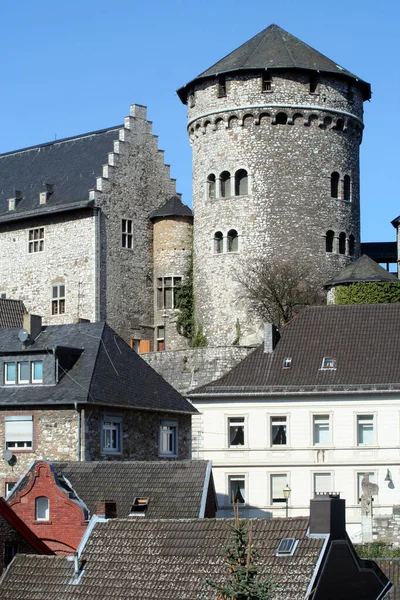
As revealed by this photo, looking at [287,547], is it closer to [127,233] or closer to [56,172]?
[127,233]

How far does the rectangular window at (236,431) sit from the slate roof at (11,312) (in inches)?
635

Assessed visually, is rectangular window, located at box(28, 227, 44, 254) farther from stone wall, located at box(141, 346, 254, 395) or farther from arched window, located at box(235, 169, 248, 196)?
stone wall, located at box(141, 346, 254, 395)

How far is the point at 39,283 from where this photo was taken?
64.1m

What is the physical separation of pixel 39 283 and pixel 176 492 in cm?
3079

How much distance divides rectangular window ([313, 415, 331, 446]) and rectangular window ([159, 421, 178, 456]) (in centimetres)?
492

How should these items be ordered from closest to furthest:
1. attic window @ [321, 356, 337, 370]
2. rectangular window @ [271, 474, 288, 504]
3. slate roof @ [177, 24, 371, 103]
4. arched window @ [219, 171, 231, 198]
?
rectangular window @ [271, 474, 288, 504] → attic window @ [321, 356, 337, 370] → slate roof @ [177, 24, 371, 103] → arched window @ [219, 171, 231, 198]

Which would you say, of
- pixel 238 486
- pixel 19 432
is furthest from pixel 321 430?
pixel 19 432

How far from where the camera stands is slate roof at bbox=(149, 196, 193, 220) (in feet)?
212

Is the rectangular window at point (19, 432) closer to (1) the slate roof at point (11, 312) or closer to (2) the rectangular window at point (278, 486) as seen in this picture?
(2) the rectangular window at point (278, 486)

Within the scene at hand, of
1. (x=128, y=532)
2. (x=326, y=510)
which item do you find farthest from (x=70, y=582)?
(x=326, y=510)

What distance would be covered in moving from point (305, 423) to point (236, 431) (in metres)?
2.23

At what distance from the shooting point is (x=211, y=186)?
62.9m

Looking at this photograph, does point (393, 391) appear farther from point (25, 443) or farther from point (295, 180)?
point (295, 180)

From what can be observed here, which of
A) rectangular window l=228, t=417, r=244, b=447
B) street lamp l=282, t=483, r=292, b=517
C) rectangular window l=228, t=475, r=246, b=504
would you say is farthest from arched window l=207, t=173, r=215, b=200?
street lamp l=282, t=483, r=292, b=517
